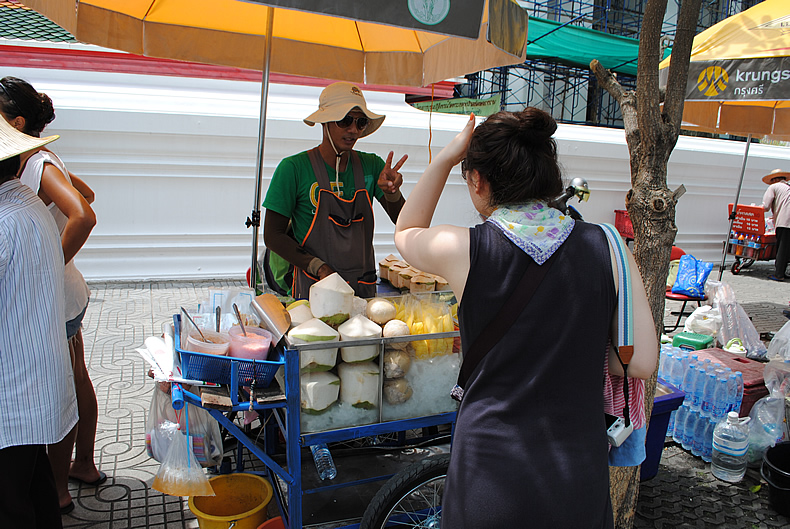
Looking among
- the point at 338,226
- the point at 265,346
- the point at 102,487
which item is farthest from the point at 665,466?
the point at 102,487

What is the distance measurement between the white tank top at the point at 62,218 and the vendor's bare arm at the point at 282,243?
0.93 m

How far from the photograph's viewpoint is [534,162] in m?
1.45

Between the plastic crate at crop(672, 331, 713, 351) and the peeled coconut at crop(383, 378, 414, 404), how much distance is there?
11.6ft

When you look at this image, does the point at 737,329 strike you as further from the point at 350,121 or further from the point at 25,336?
the point at 25,336

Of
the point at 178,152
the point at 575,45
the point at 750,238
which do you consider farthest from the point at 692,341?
the point at 575,45

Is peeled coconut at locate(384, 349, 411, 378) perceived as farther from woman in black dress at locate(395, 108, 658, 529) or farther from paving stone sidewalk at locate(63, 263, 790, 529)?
paving stone sidewalk at locate(63, 263, 790, 529)

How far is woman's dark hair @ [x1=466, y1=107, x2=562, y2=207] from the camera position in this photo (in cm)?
143

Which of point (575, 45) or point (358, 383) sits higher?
point (575, 45)

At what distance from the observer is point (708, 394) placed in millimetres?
3713

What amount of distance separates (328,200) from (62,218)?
129 centimetres

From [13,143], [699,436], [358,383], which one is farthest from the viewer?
[699,436]

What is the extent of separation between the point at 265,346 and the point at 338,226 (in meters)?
1.05

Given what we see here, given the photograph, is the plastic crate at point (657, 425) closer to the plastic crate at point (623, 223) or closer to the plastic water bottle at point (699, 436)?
the plastic water bottle at point (699, 436)

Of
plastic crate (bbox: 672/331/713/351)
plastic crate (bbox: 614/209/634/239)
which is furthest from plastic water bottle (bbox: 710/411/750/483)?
plastic crate (bbox: 614/209/634/239)
